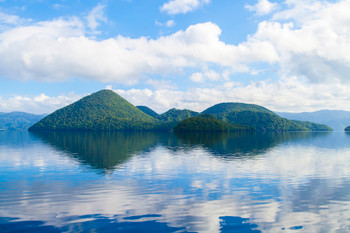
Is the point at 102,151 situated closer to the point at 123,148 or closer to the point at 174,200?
the point at 123,148

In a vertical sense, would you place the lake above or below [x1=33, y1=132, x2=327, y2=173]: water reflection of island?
below

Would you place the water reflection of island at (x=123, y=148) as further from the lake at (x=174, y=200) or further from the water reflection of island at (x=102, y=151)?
the lake at (x=174, y=200)

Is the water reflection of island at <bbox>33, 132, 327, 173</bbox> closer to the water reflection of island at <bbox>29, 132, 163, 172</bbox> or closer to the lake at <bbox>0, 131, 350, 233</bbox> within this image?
the water reflection of island at <bbox>29, 132, 163, 172</bbox>

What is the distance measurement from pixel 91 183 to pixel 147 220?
15.9m

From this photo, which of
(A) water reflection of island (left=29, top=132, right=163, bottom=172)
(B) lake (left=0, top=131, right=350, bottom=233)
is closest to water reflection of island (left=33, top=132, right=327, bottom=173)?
(A) water reflection of island (left=29, top=132, right=163, bottom=172)

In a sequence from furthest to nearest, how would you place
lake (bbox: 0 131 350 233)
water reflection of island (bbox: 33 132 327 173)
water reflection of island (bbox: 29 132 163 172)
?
water reflection of island (bbox: 33 132 327 173) < water reflection of island (bbox: 29 132 163 172) < lake (bbox: 0 131 350 233)

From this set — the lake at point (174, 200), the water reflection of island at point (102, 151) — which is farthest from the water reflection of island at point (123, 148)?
the lake at point (174, 200)

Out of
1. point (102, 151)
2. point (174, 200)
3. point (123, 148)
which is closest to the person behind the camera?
point (174, 200)

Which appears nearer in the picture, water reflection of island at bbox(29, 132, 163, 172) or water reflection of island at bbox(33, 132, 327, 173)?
water reflection of island at bbox(29, 132, 163, 172)

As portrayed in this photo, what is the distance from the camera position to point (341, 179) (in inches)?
1473

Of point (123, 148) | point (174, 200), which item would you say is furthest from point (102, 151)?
point (174, 200)

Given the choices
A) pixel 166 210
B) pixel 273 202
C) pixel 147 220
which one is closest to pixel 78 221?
pixel 147 220

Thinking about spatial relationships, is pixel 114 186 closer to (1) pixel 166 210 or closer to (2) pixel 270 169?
(1) pixel 166 210

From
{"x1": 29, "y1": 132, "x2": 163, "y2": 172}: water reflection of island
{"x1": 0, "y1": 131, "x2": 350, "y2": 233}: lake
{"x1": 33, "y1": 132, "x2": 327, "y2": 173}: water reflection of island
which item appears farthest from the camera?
{"x1": 33, "y1": 132, "x2": 327, "y2": 173}: water reflection of island
